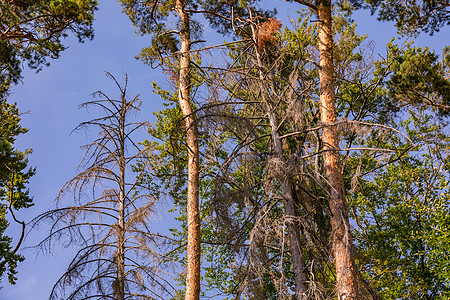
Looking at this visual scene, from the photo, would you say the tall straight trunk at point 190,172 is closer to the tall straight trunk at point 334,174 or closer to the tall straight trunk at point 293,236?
the tall straight trunk at point 293,236

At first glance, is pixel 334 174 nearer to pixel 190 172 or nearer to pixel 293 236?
pixel 293 236

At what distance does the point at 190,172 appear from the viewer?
8.70 m

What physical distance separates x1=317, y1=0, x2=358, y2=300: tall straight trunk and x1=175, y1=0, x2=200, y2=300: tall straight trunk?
2516 mm

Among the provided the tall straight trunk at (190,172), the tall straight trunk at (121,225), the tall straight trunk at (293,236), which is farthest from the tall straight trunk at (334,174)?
the tall straight trunk at (121,225)

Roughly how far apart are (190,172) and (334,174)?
286 centimetres

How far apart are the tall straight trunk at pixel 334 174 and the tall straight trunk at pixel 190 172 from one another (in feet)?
8.25

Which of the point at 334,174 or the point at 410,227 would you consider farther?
the point at 410,227

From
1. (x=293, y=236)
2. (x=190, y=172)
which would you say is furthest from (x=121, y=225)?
(x=293, y=236)

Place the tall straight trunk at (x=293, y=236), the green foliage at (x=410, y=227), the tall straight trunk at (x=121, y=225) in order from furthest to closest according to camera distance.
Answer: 1. the green foliage at (x=410, y=227)
2. the tall straight trunk at (x=121, y=225)
3. the tall straight trunk at (x=293, y=236)

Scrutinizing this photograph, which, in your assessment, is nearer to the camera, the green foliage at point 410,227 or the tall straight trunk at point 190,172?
the tall straight trunk at point 190,172

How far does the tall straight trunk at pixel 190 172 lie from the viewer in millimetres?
7734

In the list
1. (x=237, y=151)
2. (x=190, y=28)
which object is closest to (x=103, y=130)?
(x=237, y=151)

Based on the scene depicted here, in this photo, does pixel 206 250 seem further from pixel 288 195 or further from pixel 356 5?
pixel 356 5

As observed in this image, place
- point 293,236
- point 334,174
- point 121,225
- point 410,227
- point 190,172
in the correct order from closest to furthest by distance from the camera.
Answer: point 293,236
point 334,174
point 121,225
point 190,172
point 410,227
